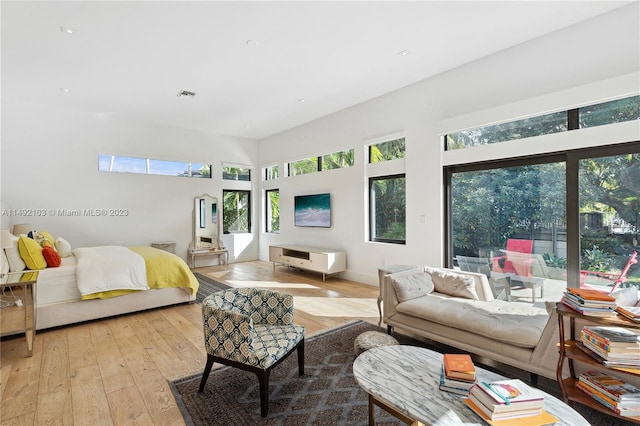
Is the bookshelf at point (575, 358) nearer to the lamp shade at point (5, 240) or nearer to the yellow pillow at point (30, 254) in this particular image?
the lamp shade at point (5, 240)

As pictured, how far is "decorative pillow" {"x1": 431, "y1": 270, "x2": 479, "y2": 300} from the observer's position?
9.93 ft

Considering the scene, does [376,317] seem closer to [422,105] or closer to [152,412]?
[152,412]

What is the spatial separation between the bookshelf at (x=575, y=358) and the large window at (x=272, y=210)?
6177 mm

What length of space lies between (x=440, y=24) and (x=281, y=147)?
4.66 meters

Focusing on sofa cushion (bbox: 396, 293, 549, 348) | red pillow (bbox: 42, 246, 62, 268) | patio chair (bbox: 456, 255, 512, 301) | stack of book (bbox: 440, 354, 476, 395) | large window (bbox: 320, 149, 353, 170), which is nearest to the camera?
stack of book (bbox: 440, 354, 476, 395)

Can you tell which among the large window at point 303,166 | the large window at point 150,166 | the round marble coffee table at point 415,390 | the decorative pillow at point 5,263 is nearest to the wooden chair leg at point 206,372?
the round marble coffee table at point 415,390

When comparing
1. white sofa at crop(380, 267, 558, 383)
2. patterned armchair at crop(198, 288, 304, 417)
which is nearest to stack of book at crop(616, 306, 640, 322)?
white sofa at crop(380, 267, 558, 383)

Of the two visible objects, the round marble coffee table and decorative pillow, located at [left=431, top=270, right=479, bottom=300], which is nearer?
the round marble coffee table

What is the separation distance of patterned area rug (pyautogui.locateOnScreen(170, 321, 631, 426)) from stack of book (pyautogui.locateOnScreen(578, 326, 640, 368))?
492 millimetres

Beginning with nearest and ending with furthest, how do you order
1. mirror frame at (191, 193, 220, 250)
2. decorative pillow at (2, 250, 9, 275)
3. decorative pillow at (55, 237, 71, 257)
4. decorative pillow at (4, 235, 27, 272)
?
decorative pillow at (2, 250, 9, 275), decorative pillow at (4, 235, 27, 272), decorative pillow at (55, 237, 71, 257), mirror frame at (191, 193, 220, 250)

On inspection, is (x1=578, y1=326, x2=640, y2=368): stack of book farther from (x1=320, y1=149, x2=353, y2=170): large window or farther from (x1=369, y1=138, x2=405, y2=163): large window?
(x1=320, y1=149, x2=353, y2=170): large window

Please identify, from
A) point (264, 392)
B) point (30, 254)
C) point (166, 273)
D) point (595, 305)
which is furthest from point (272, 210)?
point (595, 305)

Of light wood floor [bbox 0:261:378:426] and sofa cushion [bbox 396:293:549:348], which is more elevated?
sofa cushion [bbox 396:293:549:348]

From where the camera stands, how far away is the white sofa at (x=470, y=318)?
209 centimetres
